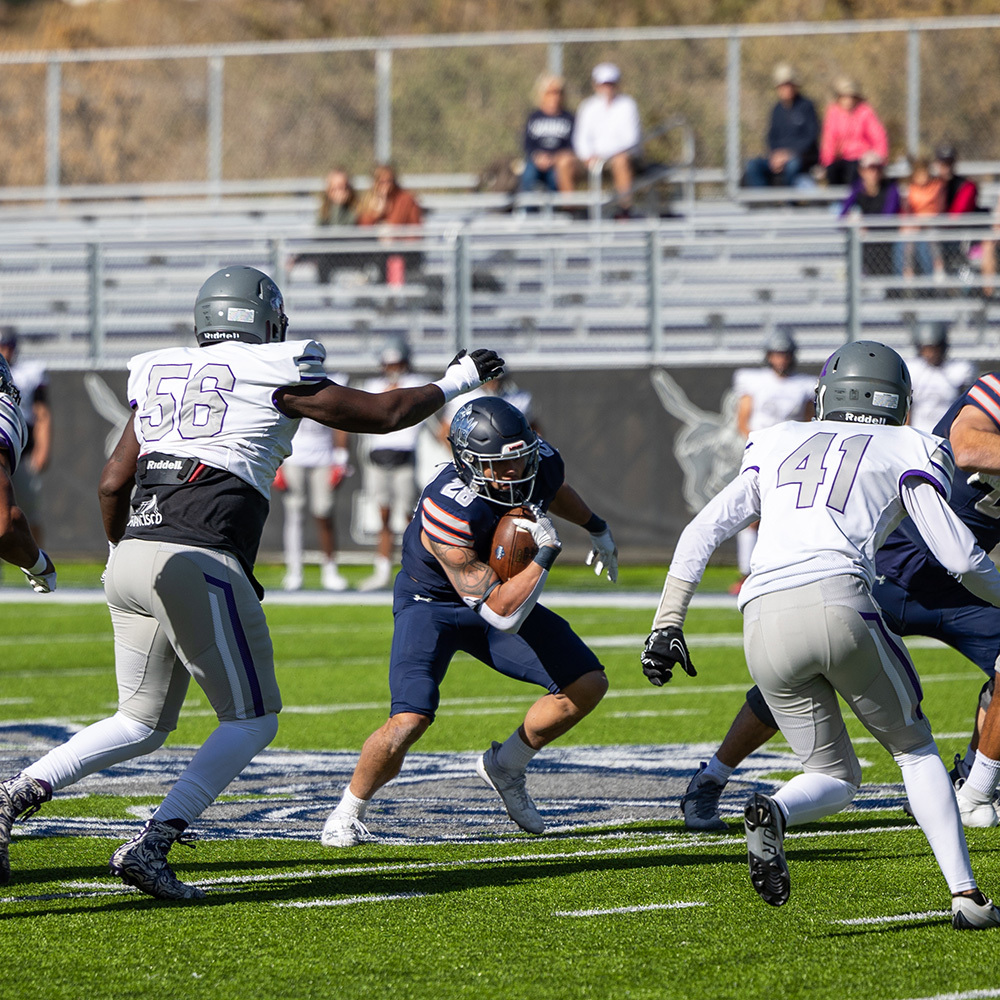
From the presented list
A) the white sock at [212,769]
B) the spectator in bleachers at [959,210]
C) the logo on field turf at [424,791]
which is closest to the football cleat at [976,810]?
the logo on field turf at [424,791]

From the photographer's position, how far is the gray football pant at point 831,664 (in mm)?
3998

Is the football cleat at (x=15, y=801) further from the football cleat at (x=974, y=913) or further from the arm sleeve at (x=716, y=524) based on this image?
the football cleat at (x=974, y=913)

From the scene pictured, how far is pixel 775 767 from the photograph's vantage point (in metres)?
6.59

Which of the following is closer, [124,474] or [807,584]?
[807,584]

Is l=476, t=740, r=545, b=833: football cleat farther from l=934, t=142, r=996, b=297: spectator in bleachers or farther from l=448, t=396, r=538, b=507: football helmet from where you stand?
l=934, t=142, r=996, b=297: spectator in bleachers

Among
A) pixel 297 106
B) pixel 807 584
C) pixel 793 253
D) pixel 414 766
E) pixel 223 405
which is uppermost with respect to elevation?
pixel 297 106

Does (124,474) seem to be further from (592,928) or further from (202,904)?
(592,928)

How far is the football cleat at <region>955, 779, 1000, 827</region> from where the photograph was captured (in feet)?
17.7

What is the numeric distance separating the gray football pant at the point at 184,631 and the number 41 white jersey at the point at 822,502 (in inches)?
46.1

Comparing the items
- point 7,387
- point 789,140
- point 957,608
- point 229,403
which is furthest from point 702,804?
point 789,140

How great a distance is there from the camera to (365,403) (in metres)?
4.47

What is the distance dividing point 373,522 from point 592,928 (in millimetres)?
11266

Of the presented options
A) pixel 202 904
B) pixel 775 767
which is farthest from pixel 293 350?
pixel 775 767

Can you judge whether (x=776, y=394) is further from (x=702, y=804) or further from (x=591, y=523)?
(x=702, y=804)
